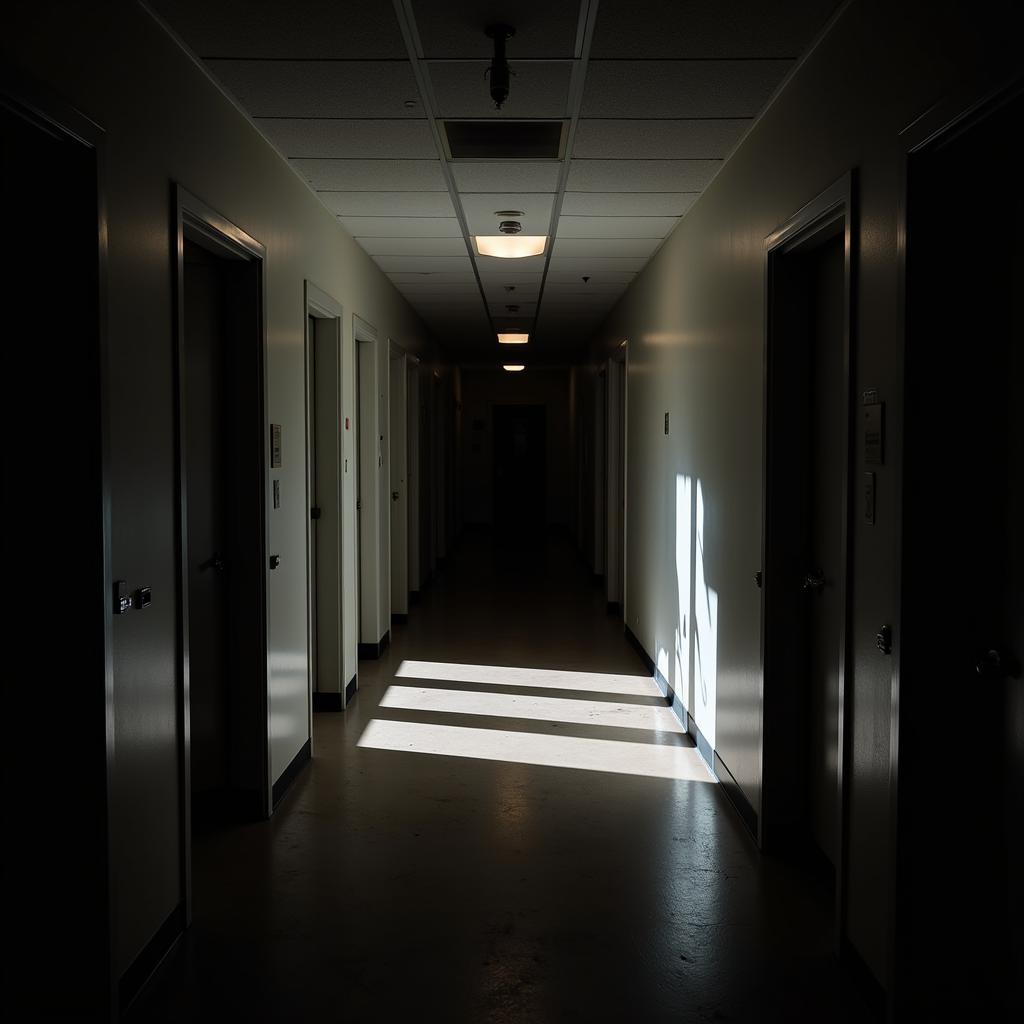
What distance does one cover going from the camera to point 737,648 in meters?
4.03

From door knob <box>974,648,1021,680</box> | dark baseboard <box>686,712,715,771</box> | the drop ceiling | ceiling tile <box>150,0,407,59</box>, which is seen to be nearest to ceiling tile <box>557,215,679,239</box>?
the drop ceiling

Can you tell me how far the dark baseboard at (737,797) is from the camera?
3734 millimetres

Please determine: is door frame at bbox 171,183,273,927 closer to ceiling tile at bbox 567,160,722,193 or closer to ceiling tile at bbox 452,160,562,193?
ceiling tile at bbox 452,160,562,193

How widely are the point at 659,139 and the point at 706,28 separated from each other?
1.07 m

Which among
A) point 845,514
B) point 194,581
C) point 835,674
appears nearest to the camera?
point 845,514

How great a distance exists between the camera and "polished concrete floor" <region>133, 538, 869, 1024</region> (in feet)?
Answer: 8.54

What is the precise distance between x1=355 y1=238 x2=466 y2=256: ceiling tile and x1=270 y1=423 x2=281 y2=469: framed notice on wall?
2191mm

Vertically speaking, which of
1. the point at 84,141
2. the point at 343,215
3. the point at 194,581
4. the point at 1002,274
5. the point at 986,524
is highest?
the point at 343,215

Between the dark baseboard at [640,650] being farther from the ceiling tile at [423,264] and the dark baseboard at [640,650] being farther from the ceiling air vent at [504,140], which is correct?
the ceiling air vent at [504,140]

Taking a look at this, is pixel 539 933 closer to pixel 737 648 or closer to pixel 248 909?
pixel 248 909

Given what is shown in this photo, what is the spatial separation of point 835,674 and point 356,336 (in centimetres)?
409

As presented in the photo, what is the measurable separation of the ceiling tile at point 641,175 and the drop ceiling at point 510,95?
0.04 feet

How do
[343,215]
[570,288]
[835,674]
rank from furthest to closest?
[570,288] → [343,215] → [835,674]

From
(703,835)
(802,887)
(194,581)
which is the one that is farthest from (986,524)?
(194,581)
